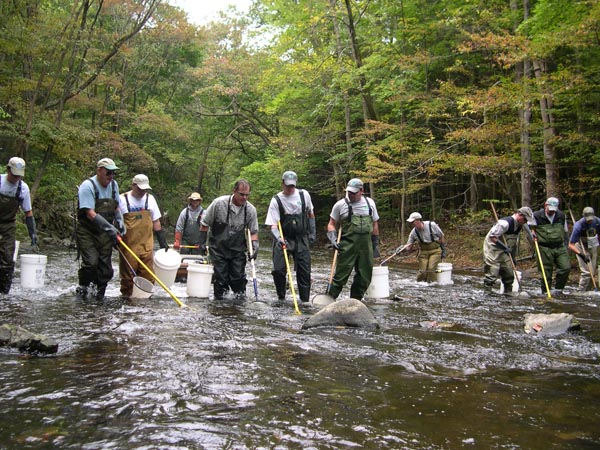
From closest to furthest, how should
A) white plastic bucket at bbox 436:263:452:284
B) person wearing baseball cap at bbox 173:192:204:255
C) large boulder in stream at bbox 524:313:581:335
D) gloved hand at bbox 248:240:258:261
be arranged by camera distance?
large boulder in stream at bbox 524:313:581:335, gloved hand at bbox 248:240:258:261, person wearing baseball cap at bbox 173:192:204:255, white plastic bucket at bbox 436:263:452:284

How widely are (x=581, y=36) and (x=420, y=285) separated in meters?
6.39

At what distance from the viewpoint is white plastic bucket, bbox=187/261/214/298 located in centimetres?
837

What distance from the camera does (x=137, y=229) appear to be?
26.3ft

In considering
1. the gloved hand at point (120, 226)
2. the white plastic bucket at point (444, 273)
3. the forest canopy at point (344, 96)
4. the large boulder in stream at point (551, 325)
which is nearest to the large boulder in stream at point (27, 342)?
the gloved hand at point (120, 226)

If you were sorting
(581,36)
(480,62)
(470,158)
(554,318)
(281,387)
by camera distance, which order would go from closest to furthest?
(281,387), (554,318), (581,36), (470,158), (480,62)

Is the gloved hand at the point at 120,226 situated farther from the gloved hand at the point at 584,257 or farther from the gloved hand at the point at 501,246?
the gloved hand at the point at 584,257

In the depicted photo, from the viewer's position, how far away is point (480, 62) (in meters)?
18.9

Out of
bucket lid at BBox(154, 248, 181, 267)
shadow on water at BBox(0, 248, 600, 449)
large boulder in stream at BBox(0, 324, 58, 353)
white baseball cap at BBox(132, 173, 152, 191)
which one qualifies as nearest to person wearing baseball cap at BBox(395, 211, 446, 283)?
shadow on water at BBox(0, 248, 600, 449)

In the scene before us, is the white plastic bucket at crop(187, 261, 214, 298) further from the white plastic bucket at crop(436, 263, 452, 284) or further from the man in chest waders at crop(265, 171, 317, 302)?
the white plastic bucket at crop(436, 263, 452, 284)

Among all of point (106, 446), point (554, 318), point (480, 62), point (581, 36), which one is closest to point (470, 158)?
point (581, 36)

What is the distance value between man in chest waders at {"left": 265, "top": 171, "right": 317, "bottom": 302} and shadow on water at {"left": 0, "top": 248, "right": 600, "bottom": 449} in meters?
1.32

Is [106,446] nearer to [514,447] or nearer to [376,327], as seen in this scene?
[514,447]

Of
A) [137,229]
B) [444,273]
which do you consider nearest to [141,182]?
[137,229]

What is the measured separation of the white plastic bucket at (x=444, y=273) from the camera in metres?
11.5
